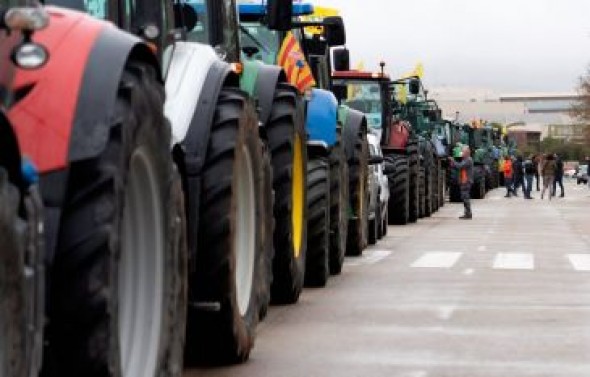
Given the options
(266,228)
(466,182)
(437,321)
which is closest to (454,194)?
(466,182)

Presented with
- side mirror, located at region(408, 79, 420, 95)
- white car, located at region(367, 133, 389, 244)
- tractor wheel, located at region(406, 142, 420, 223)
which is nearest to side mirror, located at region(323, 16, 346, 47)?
white car, located at region(367, 133, 389, 244)

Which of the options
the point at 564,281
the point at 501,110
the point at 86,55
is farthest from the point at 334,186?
the point at 501,110

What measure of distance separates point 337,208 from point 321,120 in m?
0.94

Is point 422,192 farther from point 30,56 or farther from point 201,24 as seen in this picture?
point 30,56

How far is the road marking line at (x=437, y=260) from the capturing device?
51.5 ft

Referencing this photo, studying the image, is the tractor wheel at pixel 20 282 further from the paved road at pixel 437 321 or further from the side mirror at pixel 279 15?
the side mirror at pixel 279 15

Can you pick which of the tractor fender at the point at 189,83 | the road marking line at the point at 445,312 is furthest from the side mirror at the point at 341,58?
the tractor fender at the point at 189,83

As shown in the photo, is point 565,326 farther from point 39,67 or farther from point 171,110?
point 39,67

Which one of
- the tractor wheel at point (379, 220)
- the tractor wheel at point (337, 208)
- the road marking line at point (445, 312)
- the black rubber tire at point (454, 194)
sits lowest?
the black rubber tire at point (454, 194)

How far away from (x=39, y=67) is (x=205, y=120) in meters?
3.13

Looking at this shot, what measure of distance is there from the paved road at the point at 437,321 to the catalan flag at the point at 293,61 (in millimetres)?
1976

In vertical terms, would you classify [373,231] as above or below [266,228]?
below

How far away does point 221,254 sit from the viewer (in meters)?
7.30

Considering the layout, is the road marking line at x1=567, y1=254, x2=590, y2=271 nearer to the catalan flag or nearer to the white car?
the white car
